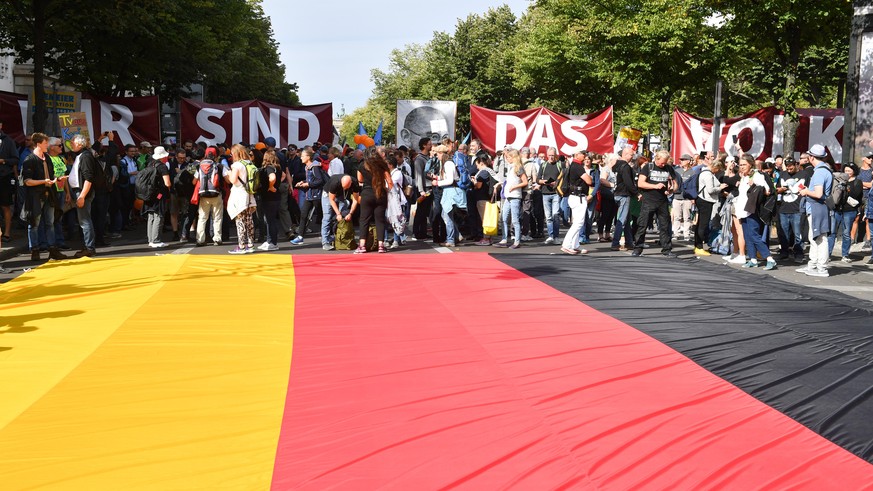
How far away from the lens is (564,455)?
5523 millimetres

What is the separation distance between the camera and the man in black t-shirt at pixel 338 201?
15.9 meters

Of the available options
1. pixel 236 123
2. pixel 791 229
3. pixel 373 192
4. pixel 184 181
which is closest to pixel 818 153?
pixel 791 229

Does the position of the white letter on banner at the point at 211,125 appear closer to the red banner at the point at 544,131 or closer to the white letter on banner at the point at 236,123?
the white letter on banner at the point at 236,123

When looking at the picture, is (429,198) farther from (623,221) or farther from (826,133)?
(826,133)

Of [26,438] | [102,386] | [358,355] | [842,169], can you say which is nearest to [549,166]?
[842,169]

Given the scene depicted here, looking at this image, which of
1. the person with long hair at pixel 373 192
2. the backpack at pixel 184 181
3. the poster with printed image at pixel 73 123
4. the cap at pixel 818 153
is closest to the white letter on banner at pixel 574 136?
the person with long hair at pixel 373 192

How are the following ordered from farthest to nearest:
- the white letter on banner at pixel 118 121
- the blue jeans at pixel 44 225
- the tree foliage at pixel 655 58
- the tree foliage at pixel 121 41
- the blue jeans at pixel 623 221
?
the tree foliage at pixel 655 58 → the tree foliage at pixel 121 41 → the white letter on banner at pixel 118 121 → the blue jeans at pixel 623 221 → the blue jeans at pixel 44 225

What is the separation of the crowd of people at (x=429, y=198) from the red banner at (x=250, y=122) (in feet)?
14.4

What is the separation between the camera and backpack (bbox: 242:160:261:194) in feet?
51.0

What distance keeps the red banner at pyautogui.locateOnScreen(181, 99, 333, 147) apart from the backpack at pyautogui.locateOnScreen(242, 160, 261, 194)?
8930 mm

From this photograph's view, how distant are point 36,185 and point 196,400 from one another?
8.99 metres

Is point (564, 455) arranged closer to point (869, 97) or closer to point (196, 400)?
point (196, 400)

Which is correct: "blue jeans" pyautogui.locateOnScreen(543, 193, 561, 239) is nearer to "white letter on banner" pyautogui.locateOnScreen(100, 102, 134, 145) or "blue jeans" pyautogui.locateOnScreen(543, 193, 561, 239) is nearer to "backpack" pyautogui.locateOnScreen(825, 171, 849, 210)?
"backpack" pyautogui.locateOnScreen(825, 171, 849, 210)

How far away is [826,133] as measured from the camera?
25.6 m
